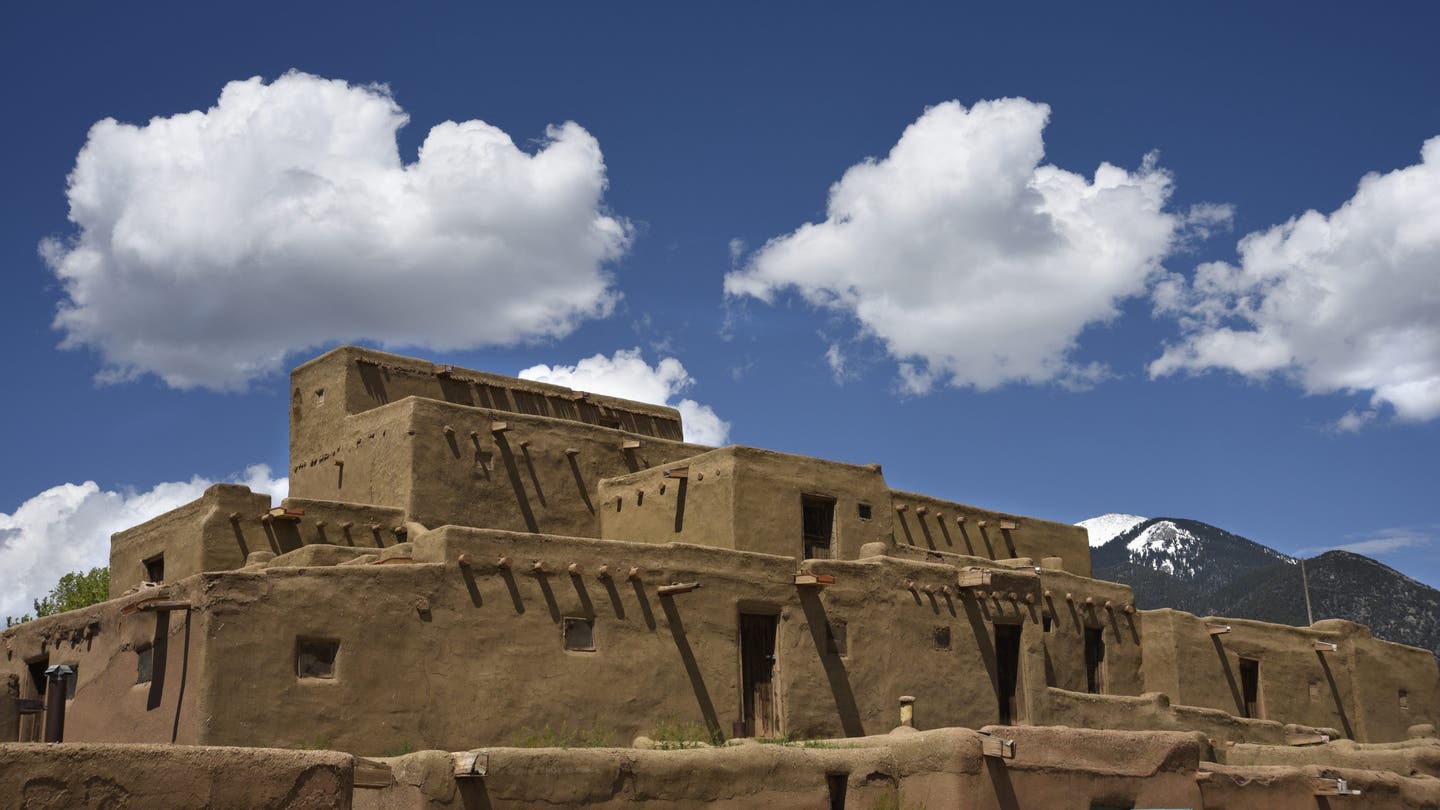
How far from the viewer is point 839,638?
2325cm

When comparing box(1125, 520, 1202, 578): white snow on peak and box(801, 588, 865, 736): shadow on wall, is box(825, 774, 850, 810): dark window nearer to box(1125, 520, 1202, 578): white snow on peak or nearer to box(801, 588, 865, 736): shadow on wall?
box(801, 588, 865, 736): shadow on wall

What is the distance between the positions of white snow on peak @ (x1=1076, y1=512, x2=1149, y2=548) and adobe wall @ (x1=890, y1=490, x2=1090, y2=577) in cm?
6680

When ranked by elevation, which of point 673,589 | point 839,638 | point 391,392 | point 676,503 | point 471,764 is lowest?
point 471,764

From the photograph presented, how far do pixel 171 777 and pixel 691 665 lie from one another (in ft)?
33.5

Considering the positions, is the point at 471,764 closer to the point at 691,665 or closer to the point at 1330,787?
the point at 691,665

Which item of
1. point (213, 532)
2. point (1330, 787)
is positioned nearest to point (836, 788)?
point (1330, 787)

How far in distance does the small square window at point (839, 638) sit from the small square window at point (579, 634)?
4077mm

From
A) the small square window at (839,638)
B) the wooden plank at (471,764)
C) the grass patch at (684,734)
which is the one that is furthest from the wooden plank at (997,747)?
the wooden plank at (471,764)

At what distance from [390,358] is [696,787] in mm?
13834

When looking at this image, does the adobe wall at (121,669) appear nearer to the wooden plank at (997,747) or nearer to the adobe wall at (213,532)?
the adobe wall at (213,532)

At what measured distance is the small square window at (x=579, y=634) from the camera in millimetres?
20703

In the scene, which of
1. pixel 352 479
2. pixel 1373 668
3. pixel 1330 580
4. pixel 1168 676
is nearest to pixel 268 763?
pixel 352 479

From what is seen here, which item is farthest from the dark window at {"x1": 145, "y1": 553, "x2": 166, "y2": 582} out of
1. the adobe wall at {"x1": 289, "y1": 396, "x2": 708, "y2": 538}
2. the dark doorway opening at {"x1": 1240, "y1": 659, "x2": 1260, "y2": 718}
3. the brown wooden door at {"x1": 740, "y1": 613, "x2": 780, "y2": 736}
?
the dark doorway opening at {"x1": 1240, "y1": 659, "x2": 1260, "y2": 718}

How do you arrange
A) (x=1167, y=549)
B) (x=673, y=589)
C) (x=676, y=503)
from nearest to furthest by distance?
(x=673, y=589) → (x=676, y=503) → (x=1167, y=549)
